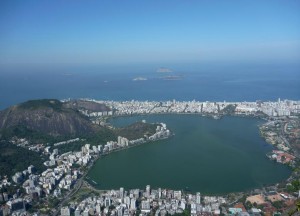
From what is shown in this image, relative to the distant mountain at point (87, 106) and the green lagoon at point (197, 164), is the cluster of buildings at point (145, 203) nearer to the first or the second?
the green lagoon at point (197, 164)

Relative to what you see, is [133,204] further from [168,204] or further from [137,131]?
[137,131]

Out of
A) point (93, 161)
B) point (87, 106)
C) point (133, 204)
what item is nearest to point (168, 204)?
point (133, 204)

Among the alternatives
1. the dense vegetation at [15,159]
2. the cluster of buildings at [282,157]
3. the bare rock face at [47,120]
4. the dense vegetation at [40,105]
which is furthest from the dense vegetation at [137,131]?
the cluster of buildings at [282,157]

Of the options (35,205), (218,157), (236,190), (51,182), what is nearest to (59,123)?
(51,182)

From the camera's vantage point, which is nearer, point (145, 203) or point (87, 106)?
point (145, 203)

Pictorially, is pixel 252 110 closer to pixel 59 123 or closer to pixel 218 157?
pixel 218 157

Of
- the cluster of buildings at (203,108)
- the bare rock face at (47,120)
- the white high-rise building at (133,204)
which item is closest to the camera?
the white high-rise building at (133,204)
